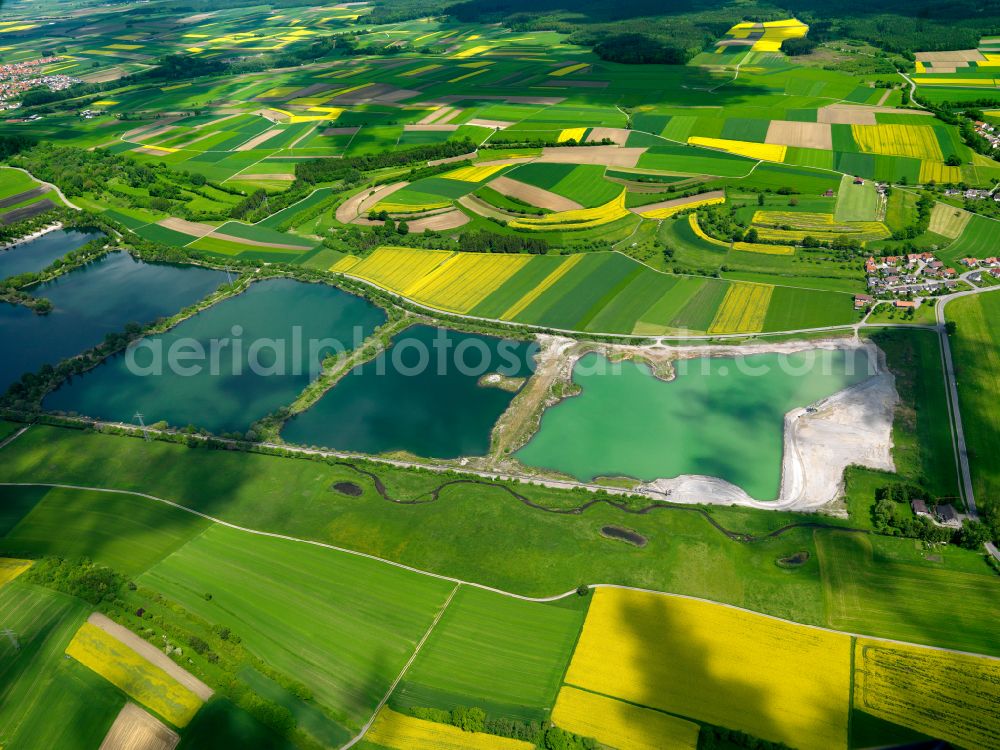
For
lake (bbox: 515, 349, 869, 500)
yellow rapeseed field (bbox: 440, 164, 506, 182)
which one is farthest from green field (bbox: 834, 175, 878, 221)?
yellow rapeseed field (bbox: 440, 164, 506, 182)

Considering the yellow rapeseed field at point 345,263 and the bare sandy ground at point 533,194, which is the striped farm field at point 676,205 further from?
the yellow rapeseed field at point 345,263

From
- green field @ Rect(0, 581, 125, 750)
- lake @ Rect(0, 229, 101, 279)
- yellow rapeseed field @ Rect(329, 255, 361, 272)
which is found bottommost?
green field @ Rect(0, 581, 125, 750)

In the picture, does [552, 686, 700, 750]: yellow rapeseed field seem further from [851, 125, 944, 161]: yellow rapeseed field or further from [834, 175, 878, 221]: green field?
[851, 125, 944, 161]: yellow rapeseed field

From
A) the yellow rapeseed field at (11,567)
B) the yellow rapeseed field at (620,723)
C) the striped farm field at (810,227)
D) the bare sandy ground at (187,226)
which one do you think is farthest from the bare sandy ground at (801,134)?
the yellow rapeseed field at (11,567)

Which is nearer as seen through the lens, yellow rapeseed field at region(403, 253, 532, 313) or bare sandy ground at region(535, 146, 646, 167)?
yellow rapeseed field at region(403, 253, 532, 313)

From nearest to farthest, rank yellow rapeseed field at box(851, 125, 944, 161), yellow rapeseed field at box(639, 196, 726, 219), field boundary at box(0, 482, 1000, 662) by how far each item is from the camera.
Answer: field boundary at box(0, 482, 1000, 662) → yellow rapeseed field at box(639, 196, 726, 219) → yellow rapeseed field at box(851, 125, 944, 161)

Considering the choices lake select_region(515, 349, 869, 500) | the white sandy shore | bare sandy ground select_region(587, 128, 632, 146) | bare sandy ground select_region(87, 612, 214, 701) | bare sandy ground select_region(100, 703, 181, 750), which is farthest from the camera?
bare sandy ground select_region(587, 128, 632, 146)

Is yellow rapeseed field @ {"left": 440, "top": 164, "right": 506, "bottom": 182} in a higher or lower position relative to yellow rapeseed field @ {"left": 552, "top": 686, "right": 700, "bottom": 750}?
higher
